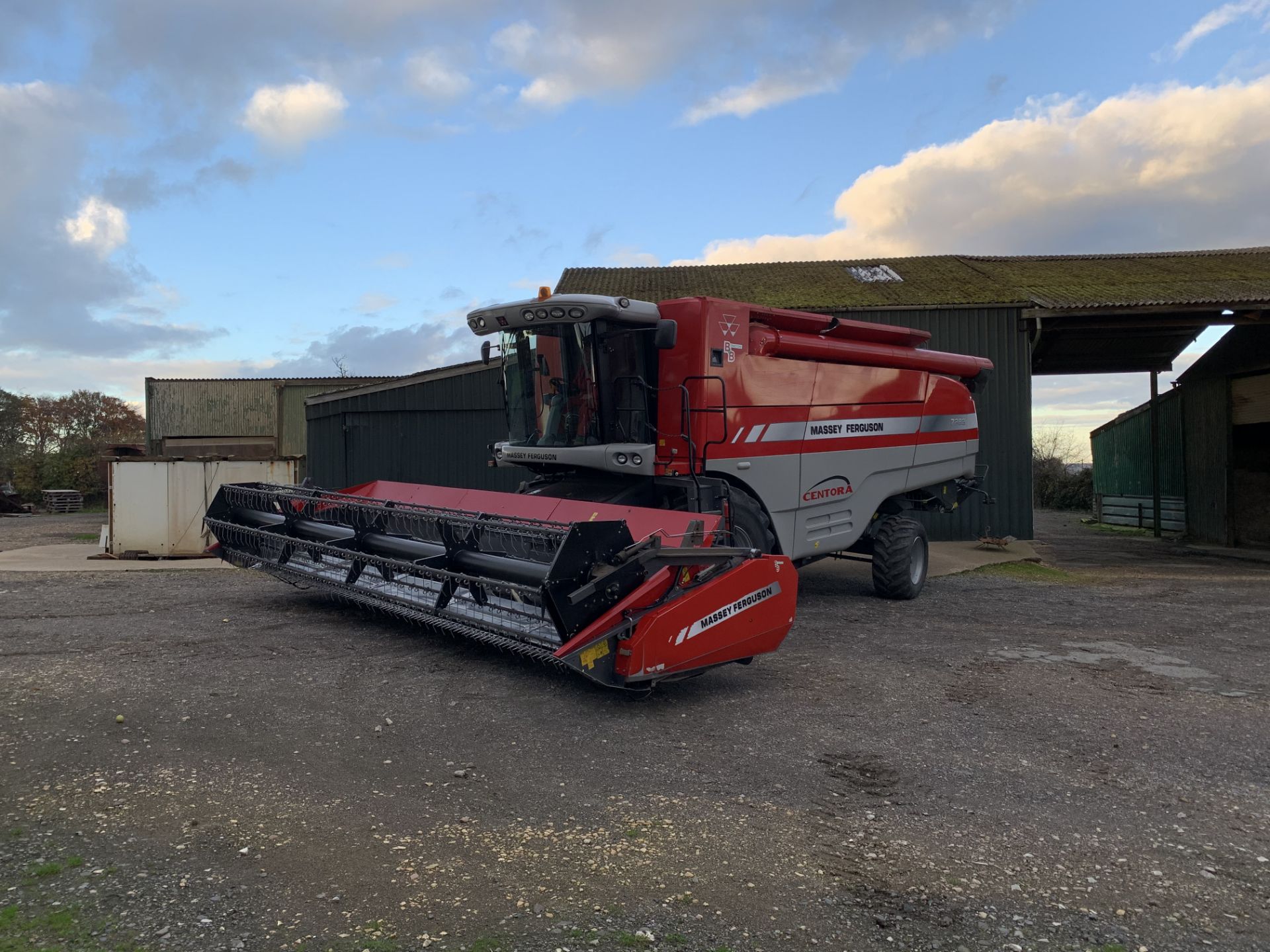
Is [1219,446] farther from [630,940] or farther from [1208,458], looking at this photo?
[630,940]

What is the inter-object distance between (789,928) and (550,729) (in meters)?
2.15

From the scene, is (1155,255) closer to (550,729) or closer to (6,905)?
(550,729)

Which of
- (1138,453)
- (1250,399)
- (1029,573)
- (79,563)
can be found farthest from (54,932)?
(1138,453)

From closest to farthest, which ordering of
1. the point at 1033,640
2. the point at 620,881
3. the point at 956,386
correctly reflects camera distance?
1. the point at 620,881
2. the point at 1033,640
3. the point at 956,386

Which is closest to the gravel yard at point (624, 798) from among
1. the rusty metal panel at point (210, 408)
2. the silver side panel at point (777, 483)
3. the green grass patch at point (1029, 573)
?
the silver side panel at point (777, 483)

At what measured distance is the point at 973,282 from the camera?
16.6m

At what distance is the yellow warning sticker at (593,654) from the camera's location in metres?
4.79

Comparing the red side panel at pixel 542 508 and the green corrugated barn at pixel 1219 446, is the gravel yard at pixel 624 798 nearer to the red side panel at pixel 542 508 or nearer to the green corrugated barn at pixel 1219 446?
the red side panel at pixel 542 508

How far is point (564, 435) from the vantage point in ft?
25.0

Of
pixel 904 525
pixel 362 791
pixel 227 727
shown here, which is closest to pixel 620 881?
pixel 362 791

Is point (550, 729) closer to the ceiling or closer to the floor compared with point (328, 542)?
closer to the floor

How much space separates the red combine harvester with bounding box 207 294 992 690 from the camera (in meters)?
5.05

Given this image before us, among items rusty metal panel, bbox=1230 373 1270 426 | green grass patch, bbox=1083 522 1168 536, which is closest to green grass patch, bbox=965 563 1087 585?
rusty metal panel, bbox=1230 373 1270 426

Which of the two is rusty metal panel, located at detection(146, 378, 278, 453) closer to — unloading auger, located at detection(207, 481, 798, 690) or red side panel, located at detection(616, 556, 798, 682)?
unloading auger, located at detection(207, 481, 798, 690)
